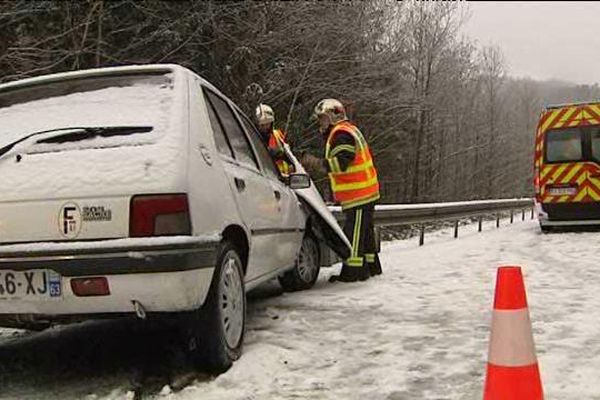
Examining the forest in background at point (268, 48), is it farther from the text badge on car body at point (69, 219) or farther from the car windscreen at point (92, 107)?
the text badge on car body at point (69, 219)

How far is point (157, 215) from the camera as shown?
3402 millimetres

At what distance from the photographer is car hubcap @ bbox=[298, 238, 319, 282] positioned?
6796mm

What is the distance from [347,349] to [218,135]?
1557mm

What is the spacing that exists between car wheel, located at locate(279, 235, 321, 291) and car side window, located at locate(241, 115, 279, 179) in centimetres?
115

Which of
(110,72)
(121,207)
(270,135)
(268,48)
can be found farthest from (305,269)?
(268,48)

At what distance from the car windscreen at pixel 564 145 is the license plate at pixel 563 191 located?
1.95ft

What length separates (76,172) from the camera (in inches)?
136

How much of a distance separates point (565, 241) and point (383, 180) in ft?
54.4

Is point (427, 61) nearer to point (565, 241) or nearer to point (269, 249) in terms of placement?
point (565, 241)

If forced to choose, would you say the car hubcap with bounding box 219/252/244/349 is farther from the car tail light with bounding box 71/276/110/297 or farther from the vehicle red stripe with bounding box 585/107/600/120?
the vehicle red stripe with bounding box 585/107/600/120

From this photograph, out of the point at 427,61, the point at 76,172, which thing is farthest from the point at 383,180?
the point at 76,172

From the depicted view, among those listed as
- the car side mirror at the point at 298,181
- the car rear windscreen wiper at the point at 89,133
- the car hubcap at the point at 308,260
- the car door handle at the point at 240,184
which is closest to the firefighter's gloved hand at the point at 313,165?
the car hubcap at the point at 308,260

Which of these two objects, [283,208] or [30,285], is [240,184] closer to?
[283,208]

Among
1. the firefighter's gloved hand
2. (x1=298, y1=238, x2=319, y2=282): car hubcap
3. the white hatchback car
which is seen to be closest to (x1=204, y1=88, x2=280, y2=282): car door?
the white hatchback car
